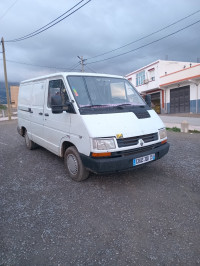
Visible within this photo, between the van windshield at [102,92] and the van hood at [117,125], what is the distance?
1.31ft

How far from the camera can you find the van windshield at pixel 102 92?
3.51 metres

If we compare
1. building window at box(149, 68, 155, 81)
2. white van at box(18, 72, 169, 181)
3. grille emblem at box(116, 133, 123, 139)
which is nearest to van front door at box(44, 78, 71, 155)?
white van at box(18, 72, 169, 181)

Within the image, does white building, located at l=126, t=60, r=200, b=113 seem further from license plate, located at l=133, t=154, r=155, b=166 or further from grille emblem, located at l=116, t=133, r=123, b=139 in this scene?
grille emblem, located at l=116, t=133, r=123, b=139

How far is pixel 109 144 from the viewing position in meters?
2.93

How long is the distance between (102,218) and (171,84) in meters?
21.2

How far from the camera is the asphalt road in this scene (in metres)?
1.97

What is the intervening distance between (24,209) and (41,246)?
34.8 inches

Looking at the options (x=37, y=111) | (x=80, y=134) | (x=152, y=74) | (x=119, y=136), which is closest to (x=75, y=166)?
(x=80, y=134)

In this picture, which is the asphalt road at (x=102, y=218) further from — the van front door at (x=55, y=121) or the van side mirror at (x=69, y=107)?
the van side mirror at (x=69, y=107)

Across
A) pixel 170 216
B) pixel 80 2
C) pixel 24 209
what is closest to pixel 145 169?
pixel 170 216

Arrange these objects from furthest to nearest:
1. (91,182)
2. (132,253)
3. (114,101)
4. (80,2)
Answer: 1. (80,2)
2. (114,101)
3. (91,182)
4. (132,253)

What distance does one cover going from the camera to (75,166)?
11.6ft

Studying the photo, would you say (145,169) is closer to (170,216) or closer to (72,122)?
(170,216)

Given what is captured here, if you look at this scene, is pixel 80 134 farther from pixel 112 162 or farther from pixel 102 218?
pixel 102 218
